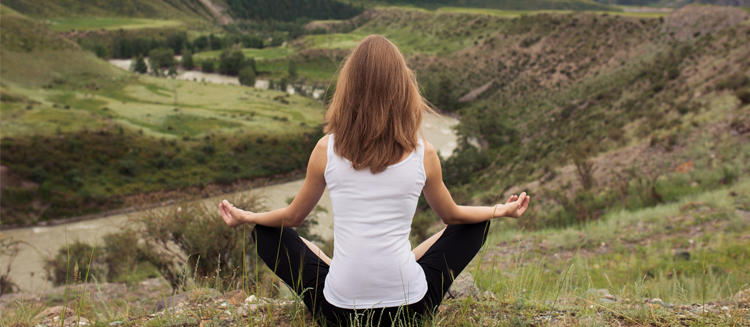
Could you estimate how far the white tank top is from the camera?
2113 mm

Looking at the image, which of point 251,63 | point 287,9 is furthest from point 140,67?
point 287,9

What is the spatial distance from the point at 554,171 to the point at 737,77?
8446mm

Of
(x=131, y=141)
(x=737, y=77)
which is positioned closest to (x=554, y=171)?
(x=737, y=77)

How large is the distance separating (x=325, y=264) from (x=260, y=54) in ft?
367

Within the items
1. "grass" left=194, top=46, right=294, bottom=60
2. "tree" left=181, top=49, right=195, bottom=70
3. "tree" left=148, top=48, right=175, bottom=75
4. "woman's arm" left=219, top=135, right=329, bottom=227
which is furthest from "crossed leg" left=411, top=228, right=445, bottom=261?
"tree" left=181, top=49, right=195, bottom=70

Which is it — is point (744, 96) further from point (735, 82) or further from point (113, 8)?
point (113, 8)

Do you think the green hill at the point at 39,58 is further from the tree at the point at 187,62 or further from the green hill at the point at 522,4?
the green hill at the point at 522,4

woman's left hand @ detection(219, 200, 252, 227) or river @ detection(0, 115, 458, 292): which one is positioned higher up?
woman's left hand @ detection(219, 200, 252, 227)

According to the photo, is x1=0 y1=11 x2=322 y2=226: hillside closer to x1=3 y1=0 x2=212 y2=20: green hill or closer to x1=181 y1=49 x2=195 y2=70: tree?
x1=181 y1=49 x2=195 y2=70: tree

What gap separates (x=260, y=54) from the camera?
349 ft

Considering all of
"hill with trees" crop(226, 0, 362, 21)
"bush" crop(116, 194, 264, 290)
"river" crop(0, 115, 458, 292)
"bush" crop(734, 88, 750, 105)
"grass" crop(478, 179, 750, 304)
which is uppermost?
"hill with trees" crop(226, 0, 362, 21)

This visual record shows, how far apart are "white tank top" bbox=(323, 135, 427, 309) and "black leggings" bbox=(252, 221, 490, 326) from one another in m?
0.18

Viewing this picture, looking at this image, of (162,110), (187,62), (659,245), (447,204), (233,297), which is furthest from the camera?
(187,62)

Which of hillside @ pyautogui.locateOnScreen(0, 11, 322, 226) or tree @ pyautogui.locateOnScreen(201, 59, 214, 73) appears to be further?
tree @ pyautogui.locateOnScreen(201, 59, 214, 73)
